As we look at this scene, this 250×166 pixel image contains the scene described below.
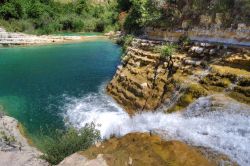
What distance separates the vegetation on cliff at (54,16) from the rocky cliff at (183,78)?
4492 centimetres

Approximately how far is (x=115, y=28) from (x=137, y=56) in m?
46.4

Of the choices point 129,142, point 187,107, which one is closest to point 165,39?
point 187,107

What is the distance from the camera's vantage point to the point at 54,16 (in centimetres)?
7162

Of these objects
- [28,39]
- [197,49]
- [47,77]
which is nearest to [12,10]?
[28,39]

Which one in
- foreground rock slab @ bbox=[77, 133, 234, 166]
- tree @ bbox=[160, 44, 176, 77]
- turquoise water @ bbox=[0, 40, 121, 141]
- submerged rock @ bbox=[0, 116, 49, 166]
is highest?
tree @ bbox=[160, 44, 176, 77]

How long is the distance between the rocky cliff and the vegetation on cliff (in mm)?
44916

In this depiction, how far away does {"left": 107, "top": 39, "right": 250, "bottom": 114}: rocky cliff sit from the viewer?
15.8 m

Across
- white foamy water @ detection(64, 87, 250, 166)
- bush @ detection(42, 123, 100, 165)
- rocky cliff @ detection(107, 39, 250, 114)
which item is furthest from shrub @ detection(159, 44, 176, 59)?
bush @ detection(42, 123, 100, 165)

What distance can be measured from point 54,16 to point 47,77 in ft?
143

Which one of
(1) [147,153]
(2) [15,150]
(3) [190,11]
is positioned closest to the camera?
(1) [147,153]

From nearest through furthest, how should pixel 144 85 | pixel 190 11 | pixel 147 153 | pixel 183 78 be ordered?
pixel 147 153 < pixel 183 78 < pixel 144 85 < pixel 190 11

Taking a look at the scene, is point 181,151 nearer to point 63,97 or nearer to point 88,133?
point 88,133

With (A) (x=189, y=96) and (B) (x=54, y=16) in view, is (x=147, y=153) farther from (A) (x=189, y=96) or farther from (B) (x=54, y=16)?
(B) (x=54, y=16)

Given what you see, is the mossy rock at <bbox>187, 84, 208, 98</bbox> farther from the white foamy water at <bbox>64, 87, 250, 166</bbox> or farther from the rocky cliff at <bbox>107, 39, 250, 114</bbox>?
the white foamy water at <bbox>64, 87, 250, 166</bbox>
